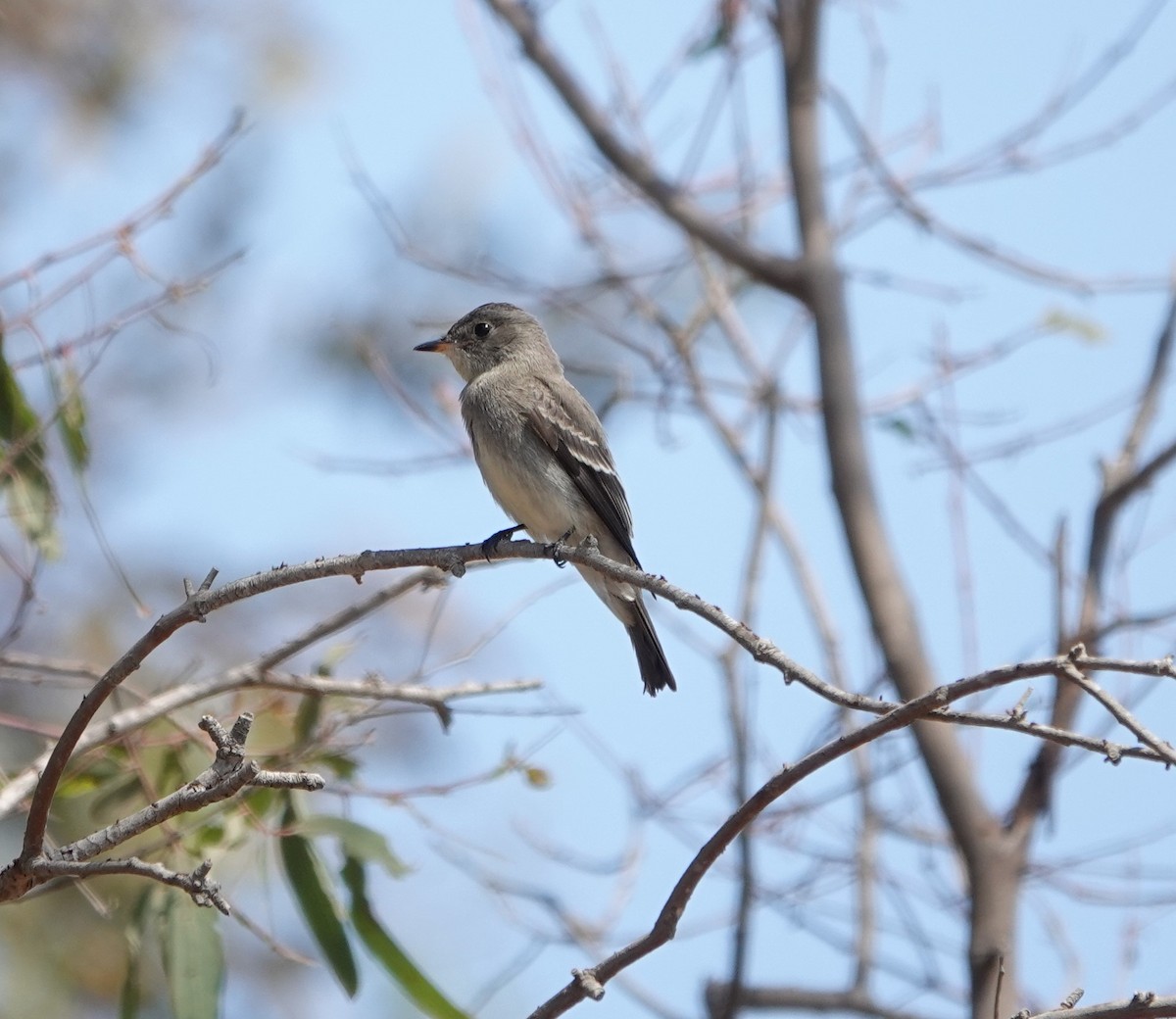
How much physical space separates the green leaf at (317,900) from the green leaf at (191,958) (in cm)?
20

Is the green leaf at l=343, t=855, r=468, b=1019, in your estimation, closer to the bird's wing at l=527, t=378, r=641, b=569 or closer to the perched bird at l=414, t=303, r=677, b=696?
the perched bird at l=414, t=303, r=677, b=696

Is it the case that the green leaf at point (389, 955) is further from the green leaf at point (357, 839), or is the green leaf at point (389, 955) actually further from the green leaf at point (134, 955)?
the green leaf at point (134, 955)

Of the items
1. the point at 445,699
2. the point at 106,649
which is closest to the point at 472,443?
the point at 445,699

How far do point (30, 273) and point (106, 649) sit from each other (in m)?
2.65

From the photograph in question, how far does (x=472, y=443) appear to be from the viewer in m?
4.04

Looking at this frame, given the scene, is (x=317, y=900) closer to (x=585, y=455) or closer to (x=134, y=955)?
(x=134, y=955)

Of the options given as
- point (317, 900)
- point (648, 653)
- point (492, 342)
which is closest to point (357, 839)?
point (317, 900)

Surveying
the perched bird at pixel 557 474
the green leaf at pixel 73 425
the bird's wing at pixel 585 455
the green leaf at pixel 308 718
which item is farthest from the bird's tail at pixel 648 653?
the green leaf at pixel 73 425

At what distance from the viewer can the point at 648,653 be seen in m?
3.88

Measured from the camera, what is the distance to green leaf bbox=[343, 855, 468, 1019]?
3.13m

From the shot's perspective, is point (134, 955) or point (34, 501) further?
point (34, 501)

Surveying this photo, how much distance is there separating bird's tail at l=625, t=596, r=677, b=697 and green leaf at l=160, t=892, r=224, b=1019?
4.11 ft

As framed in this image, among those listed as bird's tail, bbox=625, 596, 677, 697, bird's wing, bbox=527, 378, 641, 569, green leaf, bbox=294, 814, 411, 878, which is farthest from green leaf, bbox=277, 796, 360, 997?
bird's wing, bbox=527, 378, 641, 569

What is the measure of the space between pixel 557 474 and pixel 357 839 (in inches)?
44.9
